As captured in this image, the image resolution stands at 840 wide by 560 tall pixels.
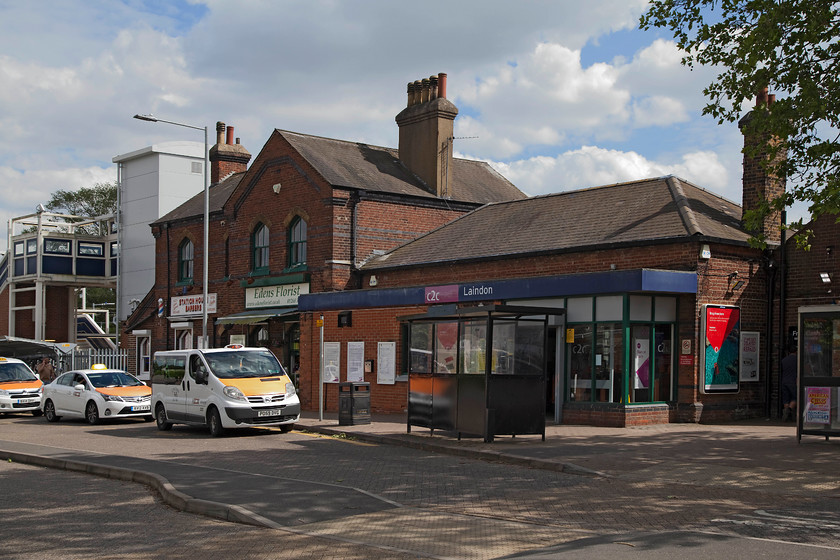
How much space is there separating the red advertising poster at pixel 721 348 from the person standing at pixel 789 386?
3.55 ft

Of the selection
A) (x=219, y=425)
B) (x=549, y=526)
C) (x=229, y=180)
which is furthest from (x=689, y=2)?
(x=229, y=180)

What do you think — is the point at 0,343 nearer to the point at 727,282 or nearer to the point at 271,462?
the point at 271,462

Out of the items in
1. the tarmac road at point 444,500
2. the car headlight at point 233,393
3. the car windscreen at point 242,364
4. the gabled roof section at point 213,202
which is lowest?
the tarmac road at point 444,500

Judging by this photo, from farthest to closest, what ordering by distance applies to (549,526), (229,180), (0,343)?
1. (229,180)
2. (0,343)
3. (549,526)

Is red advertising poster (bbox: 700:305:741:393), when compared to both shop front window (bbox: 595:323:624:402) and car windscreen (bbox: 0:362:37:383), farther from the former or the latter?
car windscreen (bbox: 0:362:37:383)

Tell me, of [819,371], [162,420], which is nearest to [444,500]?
[819,371]

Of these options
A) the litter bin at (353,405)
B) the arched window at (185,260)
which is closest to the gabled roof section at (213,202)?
the arched window at (185,260)

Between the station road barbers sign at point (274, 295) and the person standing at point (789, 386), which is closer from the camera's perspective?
the person standing at point (789, 386)

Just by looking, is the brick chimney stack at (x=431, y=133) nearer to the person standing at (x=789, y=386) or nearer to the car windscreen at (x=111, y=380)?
the car windscreen at (x=111, y=380)

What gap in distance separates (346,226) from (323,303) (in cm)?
312

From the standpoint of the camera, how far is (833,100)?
14.2 meters

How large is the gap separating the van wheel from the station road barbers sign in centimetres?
915

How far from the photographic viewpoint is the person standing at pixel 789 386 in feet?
62.2

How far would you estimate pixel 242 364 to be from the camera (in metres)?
20.6
